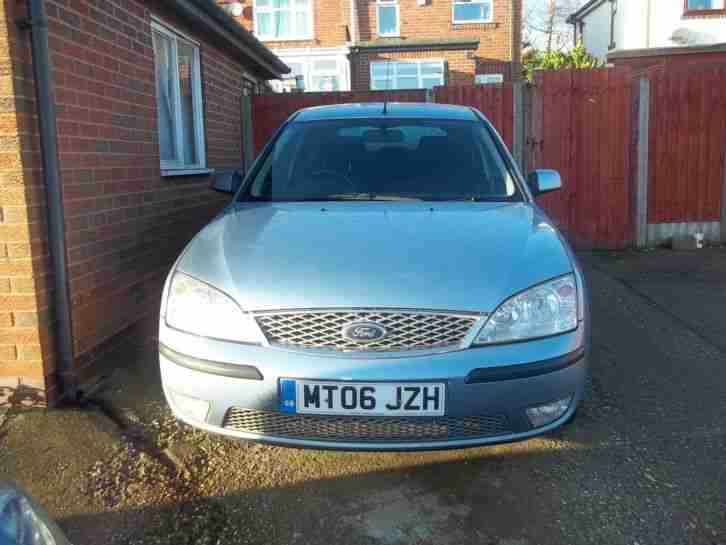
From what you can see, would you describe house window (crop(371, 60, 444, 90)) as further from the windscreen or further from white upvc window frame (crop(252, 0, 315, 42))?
the windscreen

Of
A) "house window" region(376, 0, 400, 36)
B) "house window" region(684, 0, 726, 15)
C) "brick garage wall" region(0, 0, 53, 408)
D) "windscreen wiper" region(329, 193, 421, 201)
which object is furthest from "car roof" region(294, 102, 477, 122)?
"house window" region(376, 0, 400, 36)

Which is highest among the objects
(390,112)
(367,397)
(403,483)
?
(390,112)

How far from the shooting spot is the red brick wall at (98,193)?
3.50m

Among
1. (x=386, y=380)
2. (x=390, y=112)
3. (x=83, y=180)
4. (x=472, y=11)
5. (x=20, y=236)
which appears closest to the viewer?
(x=386, y=380)

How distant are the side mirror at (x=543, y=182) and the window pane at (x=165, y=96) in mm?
3602

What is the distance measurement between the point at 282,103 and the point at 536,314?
24.7ft

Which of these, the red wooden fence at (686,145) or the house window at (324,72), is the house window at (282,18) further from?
the red wooden fence at (686,145)

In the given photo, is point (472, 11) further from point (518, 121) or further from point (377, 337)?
point (377, 337)

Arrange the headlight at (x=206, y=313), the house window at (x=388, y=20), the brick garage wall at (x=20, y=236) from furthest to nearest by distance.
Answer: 1. the house window at (x=388, y=20)
2. the brick garage wall at (x=20, y=236)
3. the headlight at (x=206, y=313)

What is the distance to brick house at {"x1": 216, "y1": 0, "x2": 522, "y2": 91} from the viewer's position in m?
21.9

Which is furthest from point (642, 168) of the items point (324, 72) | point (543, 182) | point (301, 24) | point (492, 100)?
point (301, 24)

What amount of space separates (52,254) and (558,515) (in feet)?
9.35

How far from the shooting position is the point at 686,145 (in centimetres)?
870

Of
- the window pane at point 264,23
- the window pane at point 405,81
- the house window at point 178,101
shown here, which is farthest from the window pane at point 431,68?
the house window at point 178,101
